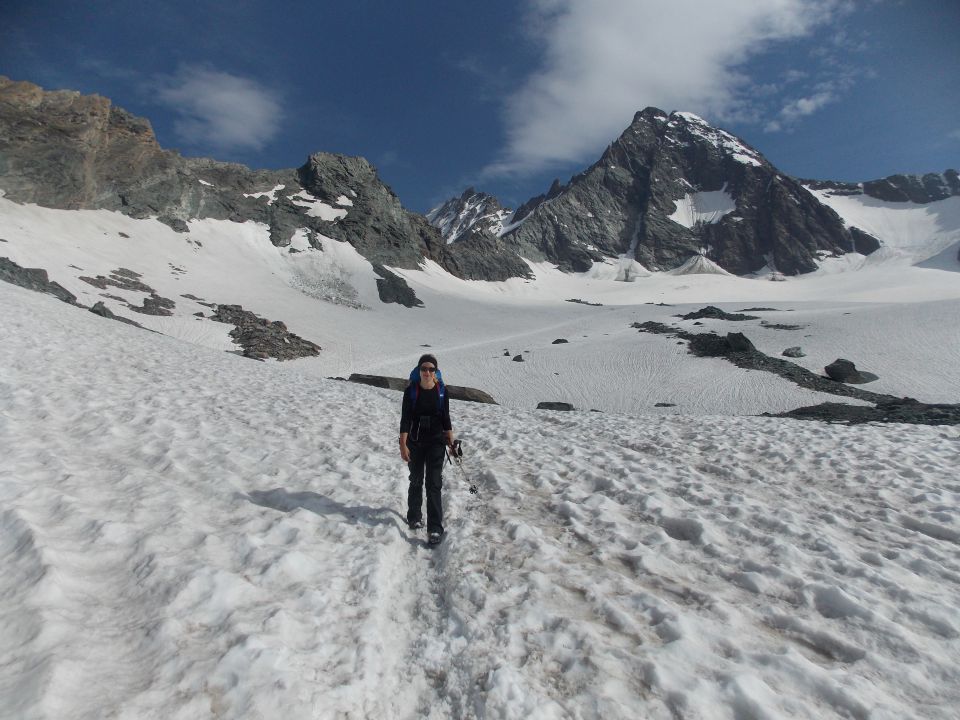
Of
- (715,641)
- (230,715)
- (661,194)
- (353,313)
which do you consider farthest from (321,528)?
(661,194)

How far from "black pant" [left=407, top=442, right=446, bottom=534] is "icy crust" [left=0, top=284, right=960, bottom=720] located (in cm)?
Result: 30

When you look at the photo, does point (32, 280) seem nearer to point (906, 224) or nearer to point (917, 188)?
point (906, 224)

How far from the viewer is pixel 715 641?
12.5ft

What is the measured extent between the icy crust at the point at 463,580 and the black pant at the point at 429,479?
0.30 m

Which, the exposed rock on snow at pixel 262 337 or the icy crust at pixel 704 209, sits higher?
the icy crust at pixel 704 209

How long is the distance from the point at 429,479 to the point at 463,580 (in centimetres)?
149

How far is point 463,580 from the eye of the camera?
16.0 ft

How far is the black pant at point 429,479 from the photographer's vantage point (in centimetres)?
589

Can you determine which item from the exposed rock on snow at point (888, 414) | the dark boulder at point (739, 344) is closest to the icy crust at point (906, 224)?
the dark boulder at point (739, 344)

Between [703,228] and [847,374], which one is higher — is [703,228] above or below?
above

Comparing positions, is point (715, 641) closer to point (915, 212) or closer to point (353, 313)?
point (353, 313)

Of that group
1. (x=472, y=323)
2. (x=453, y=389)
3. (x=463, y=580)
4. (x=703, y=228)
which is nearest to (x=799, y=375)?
(x=453, y=389)

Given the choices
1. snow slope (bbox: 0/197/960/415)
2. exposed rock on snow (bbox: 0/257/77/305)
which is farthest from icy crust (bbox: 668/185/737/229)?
exposed rock on snow (bbox: 0/257/77/305)

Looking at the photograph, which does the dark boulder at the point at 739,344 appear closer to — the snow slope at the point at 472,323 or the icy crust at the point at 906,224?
the snow slope at the point at 472,323
